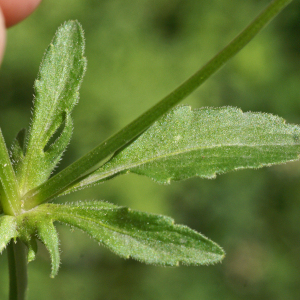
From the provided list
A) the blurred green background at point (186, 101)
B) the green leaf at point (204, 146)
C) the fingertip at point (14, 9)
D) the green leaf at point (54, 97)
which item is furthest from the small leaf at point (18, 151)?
the blurred green background at point (186, 101)

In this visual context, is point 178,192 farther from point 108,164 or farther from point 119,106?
point 108,164

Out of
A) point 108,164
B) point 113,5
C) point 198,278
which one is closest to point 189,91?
point 108,164

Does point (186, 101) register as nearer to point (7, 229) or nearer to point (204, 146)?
point (204, 146)

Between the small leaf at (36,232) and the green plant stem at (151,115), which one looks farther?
the small leaf at (36,232)

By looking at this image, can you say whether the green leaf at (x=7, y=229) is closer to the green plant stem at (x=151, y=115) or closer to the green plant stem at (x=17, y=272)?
the green plant stem at (x=151, y=115)

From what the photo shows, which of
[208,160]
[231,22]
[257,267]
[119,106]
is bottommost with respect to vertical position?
[208,160]
